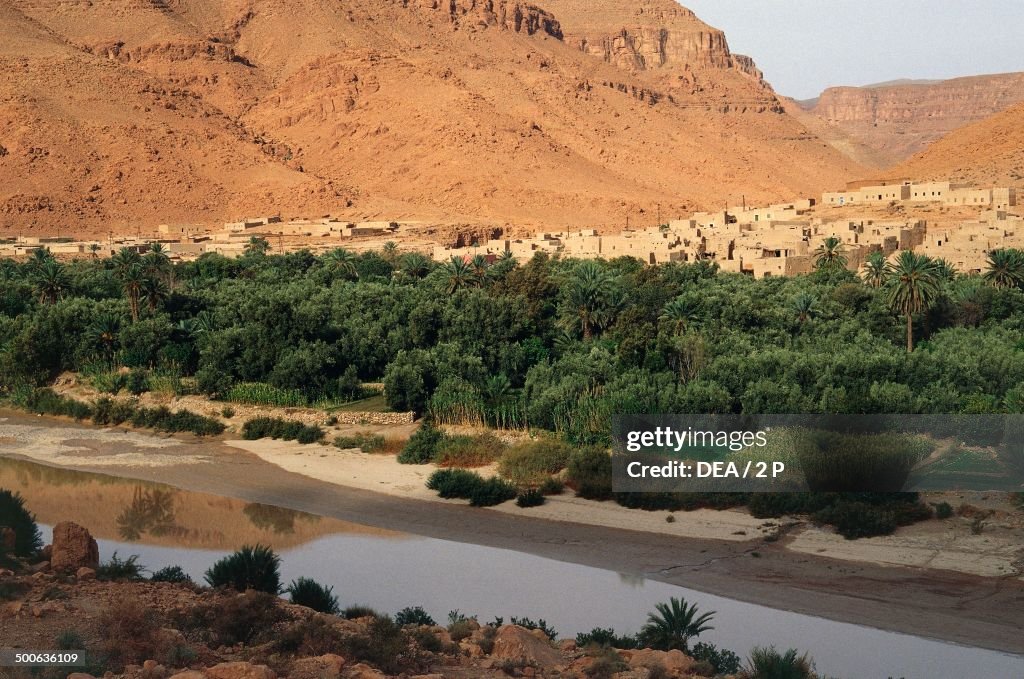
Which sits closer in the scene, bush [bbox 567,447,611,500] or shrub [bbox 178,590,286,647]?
shrub [bbox 178,590,286,647]

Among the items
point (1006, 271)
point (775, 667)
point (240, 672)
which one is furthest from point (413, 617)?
point (1006, 271)

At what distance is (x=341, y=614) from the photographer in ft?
54.3

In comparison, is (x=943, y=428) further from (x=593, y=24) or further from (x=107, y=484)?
(x=593, y=24)

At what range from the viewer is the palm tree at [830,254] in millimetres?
43375

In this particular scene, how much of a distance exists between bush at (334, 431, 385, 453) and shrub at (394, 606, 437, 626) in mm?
10847

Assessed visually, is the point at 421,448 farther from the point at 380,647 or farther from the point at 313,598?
the point at 380,647

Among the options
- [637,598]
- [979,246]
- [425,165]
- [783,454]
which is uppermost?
[425,165]

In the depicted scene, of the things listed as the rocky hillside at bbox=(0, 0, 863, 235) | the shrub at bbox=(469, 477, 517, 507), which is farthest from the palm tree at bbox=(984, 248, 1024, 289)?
the rocky hillside at bbox=(0, 0, 863, 235)

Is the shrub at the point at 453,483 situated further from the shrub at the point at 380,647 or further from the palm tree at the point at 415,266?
the palm tree at the point at 415,266

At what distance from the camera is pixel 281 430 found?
96.9ft

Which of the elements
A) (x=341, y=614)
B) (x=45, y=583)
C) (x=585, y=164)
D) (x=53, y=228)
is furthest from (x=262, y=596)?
(x=585, y=164)

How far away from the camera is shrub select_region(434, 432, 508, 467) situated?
2602cm

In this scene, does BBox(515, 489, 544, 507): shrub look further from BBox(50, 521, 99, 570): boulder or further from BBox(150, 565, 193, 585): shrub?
BBox(50, 521, 99, 570): boulder

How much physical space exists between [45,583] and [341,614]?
3.60 m
